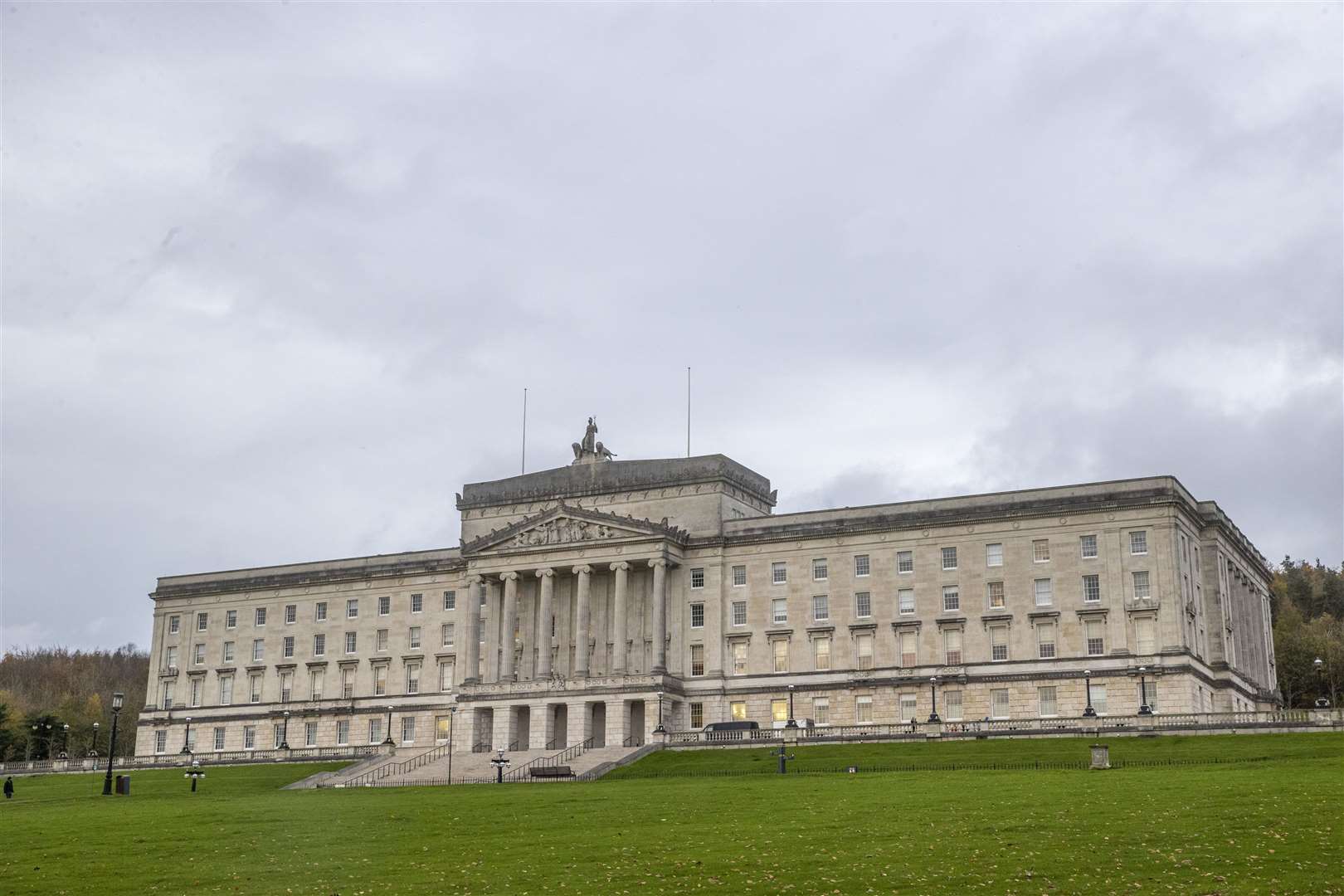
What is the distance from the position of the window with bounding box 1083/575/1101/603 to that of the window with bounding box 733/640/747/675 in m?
22.9

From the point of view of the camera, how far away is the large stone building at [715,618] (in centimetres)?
9869

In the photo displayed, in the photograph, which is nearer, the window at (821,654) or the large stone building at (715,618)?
the large stone building at (715,618)

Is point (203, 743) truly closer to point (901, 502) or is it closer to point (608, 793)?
point (901, 502)

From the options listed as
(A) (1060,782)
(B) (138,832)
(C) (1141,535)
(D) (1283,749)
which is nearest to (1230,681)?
(C) (1141,535)

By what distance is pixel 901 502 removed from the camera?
347 feet

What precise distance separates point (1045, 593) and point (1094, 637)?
4.15m

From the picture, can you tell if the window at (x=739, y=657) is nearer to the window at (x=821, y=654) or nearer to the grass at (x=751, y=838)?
the window at (x=821, y=654)

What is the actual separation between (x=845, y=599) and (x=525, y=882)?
68.6 metres

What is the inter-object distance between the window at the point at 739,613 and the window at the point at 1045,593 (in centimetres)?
1980

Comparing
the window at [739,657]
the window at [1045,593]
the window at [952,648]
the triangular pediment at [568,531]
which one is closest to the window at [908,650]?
the window at [952,648]

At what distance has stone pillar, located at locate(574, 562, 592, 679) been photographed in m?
107

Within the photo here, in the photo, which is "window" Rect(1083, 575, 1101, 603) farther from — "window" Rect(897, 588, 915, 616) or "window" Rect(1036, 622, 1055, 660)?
"window" Rect(897, 588, 915, 616)

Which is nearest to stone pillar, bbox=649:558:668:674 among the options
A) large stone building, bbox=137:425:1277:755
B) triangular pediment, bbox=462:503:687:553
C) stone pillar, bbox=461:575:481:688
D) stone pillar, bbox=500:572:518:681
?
large stone building, bbox=137:425:1277:755

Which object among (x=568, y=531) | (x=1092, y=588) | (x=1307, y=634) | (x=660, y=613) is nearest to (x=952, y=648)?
(x=1092, y=588)
